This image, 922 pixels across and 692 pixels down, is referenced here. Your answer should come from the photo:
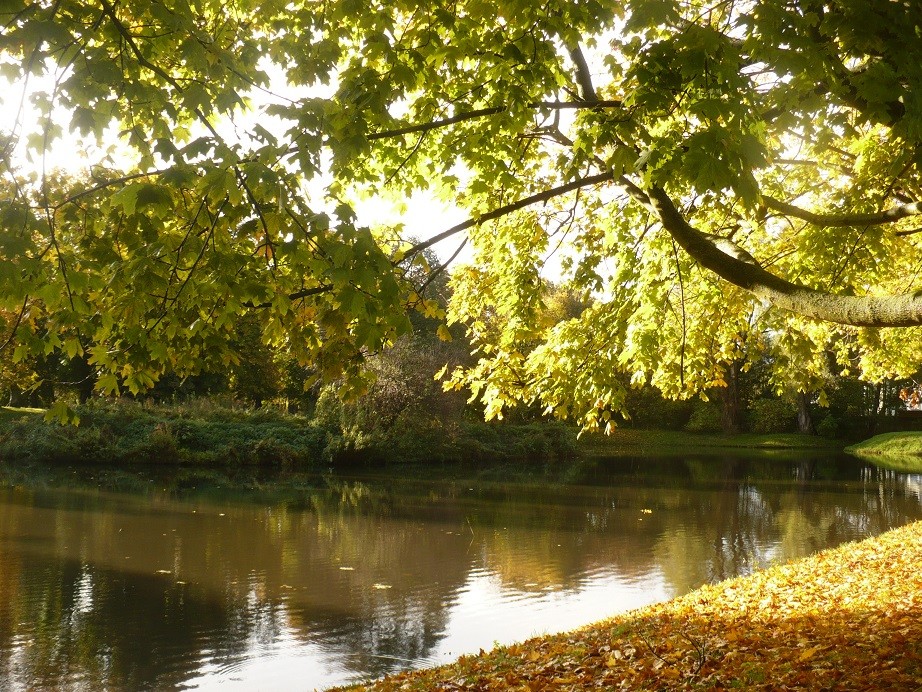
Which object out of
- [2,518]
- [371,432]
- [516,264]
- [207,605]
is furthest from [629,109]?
[371,432]

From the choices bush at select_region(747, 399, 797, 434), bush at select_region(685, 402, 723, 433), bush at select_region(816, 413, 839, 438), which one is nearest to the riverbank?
bush at select_region(685, 402, 723, 433)

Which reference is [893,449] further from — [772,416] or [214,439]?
[214,439]

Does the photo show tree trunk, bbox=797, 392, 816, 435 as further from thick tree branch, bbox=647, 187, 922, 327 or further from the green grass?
thick tree branch, bbox=647, 187, 922, 327

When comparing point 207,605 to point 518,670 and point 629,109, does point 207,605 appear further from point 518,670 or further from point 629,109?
point 629,109

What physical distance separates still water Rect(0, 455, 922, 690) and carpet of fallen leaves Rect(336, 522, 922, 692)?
1.85m

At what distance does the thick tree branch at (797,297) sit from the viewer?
4.52 metres

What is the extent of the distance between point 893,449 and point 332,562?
39.8 meters

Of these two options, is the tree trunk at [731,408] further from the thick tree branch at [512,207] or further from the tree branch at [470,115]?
the tree branch at [470,115]

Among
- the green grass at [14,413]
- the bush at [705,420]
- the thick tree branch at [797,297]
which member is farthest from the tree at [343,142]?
the bush at [705,420]

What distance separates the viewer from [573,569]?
1265cm

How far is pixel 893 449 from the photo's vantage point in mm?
42406

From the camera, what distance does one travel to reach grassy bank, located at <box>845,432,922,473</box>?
37.7 metres

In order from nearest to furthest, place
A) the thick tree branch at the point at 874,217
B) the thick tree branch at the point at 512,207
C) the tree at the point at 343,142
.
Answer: the tree at the point at 343,142, the thick tree branch at the point at 874,217, the thick tree branch at the point at 512,207

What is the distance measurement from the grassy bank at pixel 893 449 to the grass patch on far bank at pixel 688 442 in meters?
3.19
